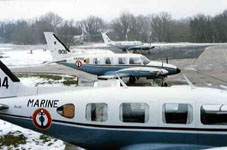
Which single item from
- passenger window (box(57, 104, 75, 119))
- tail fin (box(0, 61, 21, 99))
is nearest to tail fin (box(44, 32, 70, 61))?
tail fin (box(0, 61, 21, 99))

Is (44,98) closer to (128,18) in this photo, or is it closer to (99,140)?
(99,140)

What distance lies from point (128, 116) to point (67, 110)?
4.28 feet

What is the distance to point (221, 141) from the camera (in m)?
5.43

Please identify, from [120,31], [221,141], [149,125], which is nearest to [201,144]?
[221,141]

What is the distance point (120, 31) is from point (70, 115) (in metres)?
116

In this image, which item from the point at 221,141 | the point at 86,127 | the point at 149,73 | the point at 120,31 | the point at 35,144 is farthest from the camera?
the point at 120,31

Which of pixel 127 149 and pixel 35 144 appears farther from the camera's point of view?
pixel 35 144

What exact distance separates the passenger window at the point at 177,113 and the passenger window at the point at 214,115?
25 centimetres

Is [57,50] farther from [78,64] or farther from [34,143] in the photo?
[34,143]

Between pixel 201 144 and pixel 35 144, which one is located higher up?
pixel 201 144

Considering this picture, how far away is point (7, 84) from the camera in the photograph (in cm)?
661

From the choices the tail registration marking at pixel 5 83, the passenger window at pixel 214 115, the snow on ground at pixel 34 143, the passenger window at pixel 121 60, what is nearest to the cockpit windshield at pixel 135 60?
the passenger window at pixel 121 60

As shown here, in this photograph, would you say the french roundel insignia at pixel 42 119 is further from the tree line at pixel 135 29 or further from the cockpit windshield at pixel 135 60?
the tree line at pixel 135 29

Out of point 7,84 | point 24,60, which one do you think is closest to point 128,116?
point 7,84
